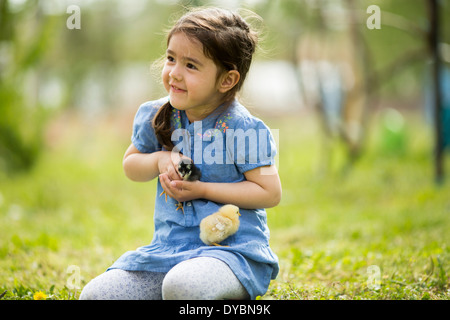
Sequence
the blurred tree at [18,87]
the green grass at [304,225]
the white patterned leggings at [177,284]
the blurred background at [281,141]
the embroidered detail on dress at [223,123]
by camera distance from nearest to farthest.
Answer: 1. the white patterned leggings at [177,284]
2. the embroidered detail on dress at [223,123]
3. the green grass at [304,225]
4. the blurred background at [281,141]
5. the blurred tree at [18,87]

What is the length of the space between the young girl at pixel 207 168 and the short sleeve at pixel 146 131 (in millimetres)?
45

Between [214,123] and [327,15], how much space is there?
4281mm

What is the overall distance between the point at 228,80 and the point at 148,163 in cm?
44

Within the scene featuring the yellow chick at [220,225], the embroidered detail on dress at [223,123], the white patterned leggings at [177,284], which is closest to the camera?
the white patterned leggings at [177,284]

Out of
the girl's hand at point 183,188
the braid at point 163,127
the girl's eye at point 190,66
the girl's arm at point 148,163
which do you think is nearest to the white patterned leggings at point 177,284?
the girl's hand at point 183,188

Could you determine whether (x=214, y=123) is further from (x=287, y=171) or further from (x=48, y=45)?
(x=48, y=45)

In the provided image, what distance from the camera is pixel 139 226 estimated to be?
12.1 feet

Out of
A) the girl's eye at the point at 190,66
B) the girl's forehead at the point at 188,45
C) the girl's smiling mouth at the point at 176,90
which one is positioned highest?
the girl's forehead at the point at 188,45

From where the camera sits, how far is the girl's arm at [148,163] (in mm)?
1896

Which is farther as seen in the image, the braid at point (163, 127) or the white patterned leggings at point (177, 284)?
the braid at point (163, 127)

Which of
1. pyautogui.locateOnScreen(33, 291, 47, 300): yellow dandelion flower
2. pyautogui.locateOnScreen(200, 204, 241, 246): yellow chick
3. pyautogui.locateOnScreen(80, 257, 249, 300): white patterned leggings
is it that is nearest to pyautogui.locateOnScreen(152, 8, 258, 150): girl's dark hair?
pyautogui.locateOnScreen(200, 204, 241, 246): yellow chick

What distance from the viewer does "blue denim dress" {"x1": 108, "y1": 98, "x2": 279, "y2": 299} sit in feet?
6.06

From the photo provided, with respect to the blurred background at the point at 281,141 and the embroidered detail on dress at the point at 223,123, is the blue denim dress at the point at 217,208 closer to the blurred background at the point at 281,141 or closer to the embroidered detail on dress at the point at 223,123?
the embroidered detail on dress at the point at 223,123

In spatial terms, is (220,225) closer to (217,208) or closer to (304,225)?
(217,208)
